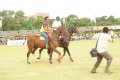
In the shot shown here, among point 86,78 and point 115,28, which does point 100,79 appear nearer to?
point 86,78

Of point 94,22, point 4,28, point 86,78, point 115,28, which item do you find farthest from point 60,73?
point 94,22

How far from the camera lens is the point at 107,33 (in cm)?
1411

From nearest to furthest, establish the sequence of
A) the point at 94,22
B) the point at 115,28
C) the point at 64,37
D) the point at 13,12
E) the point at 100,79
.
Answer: the point at 100,79 → the point at 64,37 → the point at 115,28 → the point at 13,12 → the point at 94,22

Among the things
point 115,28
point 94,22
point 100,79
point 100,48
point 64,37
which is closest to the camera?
Answer: point 100,79

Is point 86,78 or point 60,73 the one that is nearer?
point 86,78

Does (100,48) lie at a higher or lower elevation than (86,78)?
higher

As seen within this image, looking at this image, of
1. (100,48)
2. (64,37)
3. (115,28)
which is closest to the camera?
(100,48)

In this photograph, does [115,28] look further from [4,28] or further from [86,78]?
[86,78]

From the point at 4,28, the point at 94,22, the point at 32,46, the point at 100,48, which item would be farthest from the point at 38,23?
the point at 100,48

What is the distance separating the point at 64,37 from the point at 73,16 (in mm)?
123492

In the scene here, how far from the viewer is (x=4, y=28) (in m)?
113

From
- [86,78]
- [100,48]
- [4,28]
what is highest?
[100,48]

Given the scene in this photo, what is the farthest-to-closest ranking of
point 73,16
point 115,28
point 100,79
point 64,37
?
point 73,16
point 115,28
point 64,37
point 100,79

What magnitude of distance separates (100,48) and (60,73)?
206 centimetres
